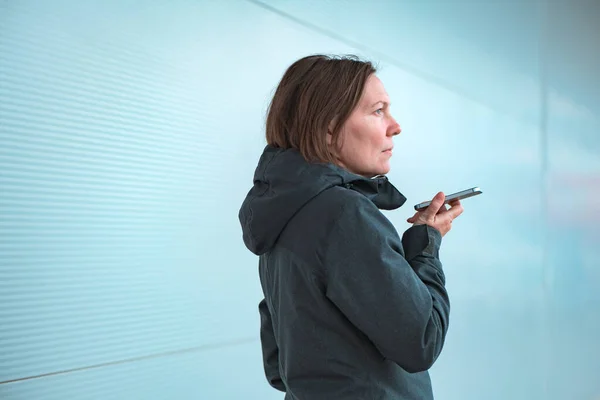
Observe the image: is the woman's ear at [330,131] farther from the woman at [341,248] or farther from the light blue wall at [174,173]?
the light blue wall at [174,173]

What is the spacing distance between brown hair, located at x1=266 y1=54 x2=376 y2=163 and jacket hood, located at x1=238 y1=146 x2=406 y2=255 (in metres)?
0.04

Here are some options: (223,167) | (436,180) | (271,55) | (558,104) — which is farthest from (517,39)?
(223,167)

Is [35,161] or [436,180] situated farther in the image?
[436,180]

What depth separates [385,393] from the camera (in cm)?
111

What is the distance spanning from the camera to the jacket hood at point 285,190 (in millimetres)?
1133

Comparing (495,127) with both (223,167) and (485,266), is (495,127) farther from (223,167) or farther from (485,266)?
(223,167)

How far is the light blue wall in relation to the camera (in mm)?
1595

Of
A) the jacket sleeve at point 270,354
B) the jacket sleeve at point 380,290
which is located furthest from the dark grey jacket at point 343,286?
the jacket sleeve at point 270,354

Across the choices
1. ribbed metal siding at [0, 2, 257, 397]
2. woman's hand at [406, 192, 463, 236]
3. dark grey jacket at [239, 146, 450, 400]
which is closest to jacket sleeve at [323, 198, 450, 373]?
dark grey jacket at [239, 146, 450, 400]

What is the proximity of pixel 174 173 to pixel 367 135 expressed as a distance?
844 millimetres

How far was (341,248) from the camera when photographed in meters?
1.08

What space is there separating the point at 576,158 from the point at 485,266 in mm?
1415

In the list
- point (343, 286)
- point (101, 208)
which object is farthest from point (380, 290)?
point (101, 208)

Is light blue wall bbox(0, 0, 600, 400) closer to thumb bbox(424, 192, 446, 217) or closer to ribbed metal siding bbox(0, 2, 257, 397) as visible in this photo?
ribbed metal siding bbox(0, 2, 257, 397)
